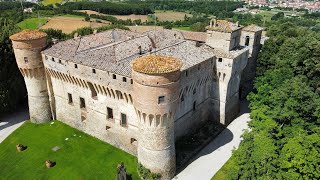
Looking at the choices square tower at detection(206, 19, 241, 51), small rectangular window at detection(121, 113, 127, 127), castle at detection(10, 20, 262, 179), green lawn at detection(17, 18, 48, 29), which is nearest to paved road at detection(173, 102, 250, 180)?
castle at detection(10, 20, 262, 179)

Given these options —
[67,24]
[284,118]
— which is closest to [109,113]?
[284,118]

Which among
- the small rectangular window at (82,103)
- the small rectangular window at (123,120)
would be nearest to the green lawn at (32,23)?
the small rectangular window at (82,103)

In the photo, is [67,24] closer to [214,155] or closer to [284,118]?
[214,155]

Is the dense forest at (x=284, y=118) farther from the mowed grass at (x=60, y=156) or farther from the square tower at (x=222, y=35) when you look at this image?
the mowed grass at (x=60, y=156)

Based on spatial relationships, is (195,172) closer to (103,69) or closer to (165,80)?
(165,80)

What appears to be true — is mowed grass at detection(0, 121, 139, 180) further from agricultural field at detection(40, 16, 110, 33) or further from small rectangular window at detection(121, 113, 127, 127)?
agricultural field at detection(40, 16, 110, 33)
